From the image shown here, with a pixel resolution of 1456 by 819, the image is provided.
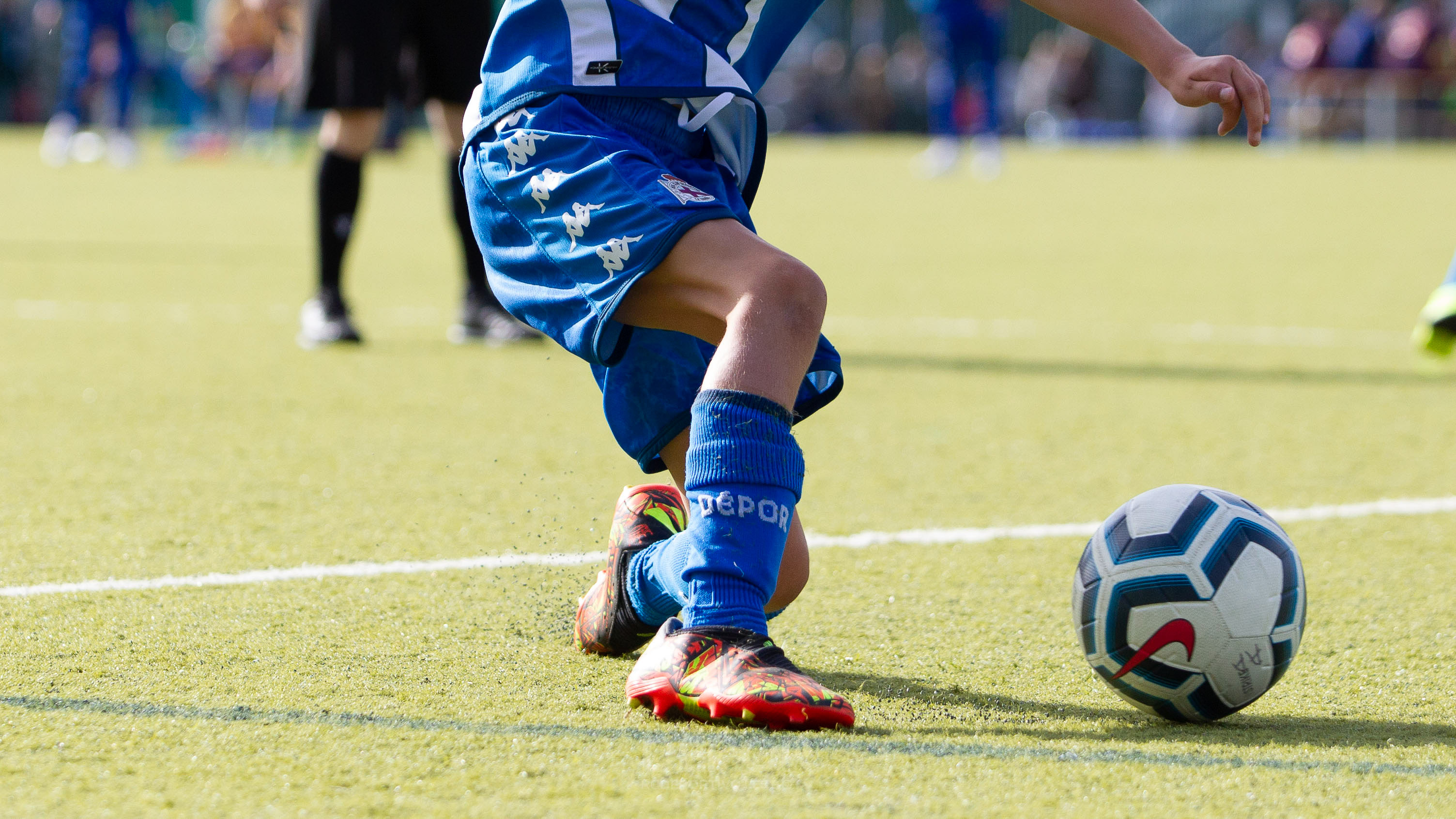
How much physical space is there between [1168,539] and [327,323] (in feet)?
13.5

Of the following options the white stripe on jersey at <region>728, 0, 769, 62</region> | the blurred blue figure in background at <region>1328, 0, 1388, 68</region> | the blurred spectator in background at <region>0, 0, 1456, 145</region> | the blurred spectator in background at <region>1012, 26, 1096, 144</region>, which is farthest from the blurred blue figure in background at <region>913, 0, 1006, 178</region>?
the white stripe on jersey at <region>728, 0, 769, 62</region>

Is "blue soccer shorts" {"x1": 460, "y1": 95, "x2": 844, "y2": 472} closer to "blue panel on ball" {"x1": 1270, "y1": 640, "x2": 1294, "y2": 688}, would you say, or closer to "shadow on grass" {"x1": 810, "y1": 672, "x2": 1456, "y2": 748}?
"shadow on grass" {"x1": 810, "y1": 672, "x2": 1456, "y2": 748}

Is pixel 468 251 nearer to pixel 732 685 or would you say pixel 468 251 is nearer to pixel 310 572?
pixel 310 572

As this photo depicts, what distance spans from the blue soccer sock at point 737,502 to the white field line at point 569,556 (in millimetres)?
990

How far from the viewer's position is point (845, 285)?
8297 millimetres

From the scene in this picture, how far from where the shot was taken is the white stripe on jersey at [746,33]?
2686mm

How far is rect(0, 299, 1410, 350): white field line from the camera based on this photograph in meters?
6.60

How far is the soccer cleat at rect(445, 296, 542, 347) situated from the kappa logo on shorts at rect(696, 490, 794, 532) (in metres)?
3.91

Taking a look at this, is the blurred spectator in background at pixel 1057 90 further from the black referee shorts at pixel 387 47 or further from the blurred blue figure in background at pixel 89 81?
the black referee shorts at pixel 387 47

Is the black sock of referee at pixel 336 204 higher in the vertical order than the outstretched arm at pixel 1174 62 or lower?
lower

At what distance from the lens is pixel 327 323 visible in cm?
602

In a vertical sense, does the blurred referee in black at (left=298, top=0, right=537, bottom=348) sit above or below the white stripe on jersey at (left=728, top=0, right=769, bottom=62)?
below

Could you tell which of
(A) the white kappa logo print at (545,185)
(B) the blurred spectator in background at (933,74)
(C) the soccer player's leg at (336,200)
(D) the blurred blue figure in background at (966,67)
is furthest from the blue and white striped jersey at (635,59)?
(B) the blurred spectator in background at (933,74)


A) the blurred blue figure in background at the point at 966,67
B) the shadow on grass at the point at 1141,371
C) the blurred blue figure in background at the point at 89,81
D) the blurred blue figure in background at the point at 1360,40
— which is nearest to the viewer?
the shadow on grass at the point at 1141,371
